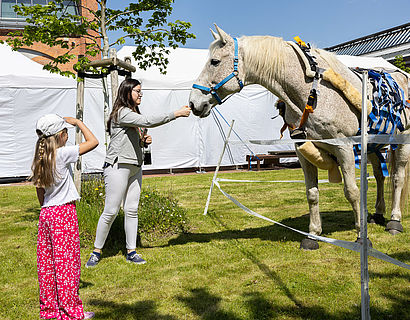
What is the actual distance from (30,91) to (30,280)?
8.96 m

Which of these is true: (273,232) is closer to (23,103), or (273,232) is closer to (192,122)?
(192,122)

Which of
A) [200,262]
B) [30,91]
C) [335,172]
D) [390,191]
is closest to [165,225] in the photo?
[200,262]

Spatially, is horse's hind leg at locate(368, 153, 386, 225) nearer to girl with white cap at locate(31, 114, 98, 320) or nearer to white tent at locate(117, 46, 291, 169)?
girl with white cap at locate(31, 114, 98, 320)

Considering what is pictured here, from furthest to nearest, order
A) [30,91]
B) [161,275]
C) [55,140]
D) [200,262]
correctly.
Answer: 1. [30,91]
2. [200,262]
3. [161,275]
4. [55,140]

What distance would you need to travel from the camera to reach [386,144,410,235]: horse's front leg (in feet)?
16.1

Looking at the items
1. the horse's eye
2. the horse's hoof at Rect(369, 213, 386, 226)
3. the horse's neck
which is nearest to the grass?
the horse's hoof at Rect(369, 213, 386, 226)

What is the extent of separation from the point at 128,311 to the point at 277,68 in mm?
2753

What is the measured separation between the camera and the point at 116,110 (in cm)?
384

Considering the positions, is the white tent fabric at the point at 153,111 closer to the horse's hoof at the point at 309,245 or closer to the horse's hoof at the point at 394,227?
the horse's hoof at the point at 394,227

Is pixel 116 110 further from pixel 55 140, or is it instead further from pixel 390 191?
pixel 390 191

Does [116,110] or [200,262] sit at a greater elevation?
[116,110]

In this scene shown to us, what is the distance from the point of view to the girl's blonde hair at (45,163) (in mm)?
→ 2619

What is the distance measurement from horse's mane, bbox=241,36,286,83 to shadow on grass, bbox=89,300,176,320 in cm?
255

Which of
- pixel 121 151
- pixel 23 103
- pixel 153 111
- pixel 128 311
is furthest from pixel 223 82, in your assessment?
pixel 23 103
